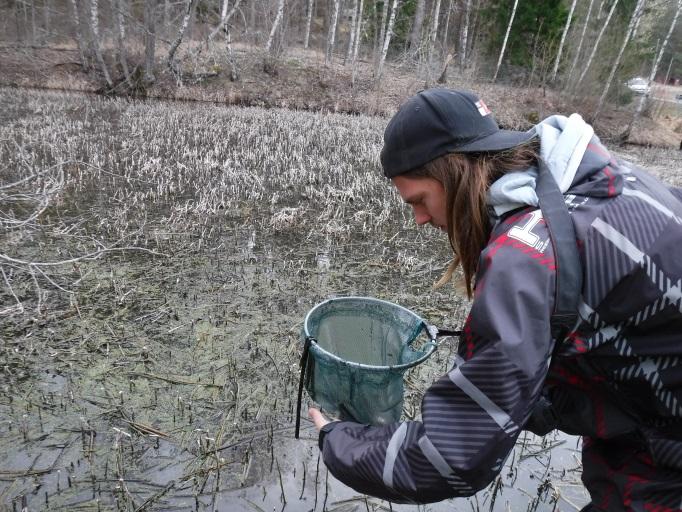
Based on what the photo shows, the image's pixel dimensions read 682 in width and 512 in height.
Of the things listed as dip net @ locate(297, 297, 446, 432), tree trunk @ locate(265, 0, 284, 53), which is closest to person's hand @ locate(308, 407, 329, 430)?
dip net @ locate(297, 297, 446, 432)

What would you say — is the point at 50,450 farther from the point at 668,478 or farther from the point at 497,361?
the point at 668,478

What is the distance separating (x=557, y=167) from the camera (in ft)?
3.96

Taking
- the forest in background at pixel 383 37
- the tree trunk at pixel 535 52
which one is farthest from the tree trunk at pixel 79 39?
the tree trunk at pixel 535 52

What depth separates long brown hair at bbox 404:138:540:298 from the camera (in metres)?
1.25

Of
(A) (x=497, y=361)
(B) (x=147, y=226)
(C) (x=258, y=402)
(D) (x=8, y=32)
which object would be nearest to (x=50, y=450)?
(C) (x=258, y=402)

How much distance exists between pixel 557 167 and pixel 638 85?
28.3 meters

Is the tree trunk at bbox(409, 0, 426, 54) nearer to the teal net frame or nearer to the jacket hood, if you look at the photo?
the teal net frame

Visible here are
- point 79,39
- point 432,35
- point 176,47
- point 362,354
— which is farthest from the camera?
point 432,35

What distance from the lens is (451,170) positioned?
1286 mm

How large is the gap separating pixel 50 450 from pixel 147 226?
10.3 ft

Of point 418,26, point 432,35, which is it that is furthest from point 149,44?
point 418,26

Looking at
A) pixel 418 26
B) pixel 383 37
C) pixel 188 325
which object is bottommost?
pixel 188 325

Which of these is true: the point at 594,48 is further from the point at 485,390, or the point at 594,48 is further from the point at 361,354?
the point at 485,390

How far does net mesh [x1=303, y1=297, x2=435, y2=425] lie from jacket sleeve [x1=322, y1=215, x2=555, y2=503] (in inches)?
19.7
